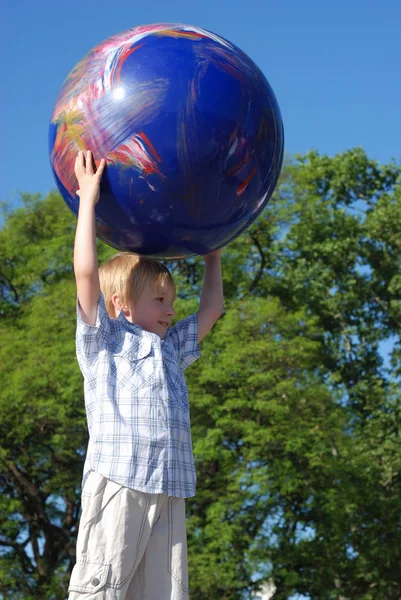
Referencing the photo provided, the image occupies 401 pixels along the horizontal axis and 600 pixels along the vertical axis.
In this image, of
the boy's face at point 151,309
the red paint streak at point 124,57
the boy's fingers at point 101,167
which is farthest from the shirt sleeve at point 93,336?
the red paint streak at point 124,57

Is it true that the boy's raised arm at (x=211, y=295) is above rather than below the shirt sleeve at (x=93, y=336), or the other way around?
above

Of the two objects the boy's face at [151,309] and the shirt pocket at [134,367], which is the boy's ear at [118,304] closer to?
the boy's face at [151,309]

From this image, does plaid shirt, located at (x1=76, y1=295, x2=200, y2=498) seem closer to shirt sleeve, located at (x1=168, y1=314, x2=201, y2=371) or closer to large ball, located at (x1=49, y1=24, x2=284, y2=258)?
shirt sleeve, located at (x1=168, y1=314, x2=201, y2=371)

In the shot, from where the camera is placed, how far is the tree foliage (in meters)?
17.7

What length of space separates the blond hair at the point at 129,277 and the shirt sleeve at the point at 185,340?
0.20 meters

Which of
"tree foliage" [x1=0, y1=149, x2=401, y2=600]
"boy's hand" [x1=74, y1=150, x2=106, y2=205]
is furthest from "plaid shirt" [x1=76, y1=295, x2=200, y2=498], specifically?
"tree foliage" [x1=0, y1=149, x2=401, y2=600]

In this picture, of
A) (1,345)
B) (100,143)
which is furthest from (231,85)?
(1,345)

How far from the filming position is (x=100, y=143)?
3.33 m

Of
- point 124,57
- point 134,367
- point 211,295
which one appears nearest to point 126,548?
point 134,367

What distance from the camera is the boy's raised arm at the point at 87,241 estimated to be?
334 centimetres

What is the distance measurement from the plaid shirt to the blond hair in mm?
155

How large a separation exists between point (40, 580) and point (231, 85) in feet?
57.2

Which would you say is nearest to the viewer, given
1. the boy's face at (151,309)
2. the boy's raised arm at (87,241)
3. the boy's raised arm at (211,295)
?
the boy's raised arm at (87,241)

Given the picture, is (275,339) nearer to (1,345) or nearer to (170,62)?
(1,345)
